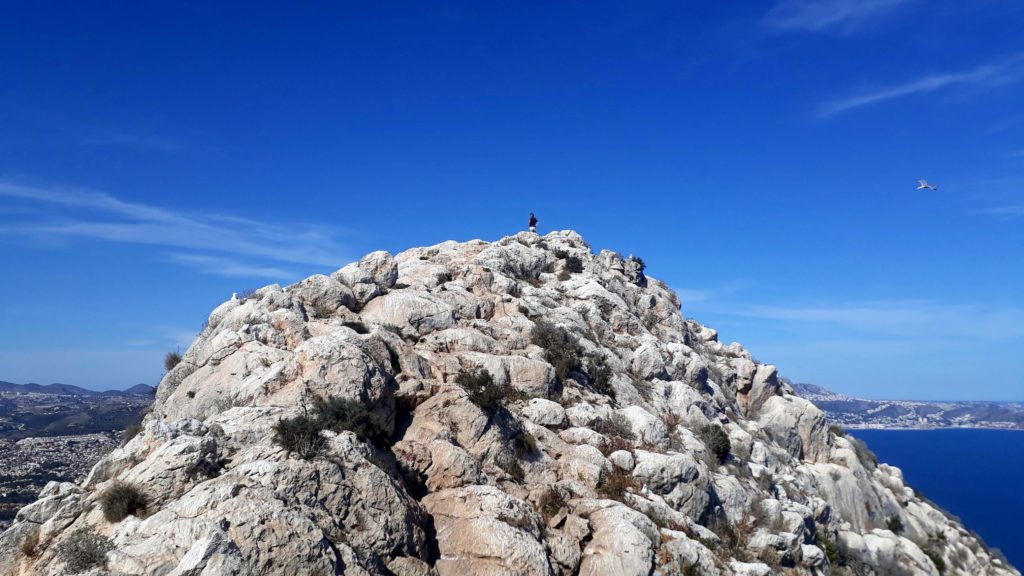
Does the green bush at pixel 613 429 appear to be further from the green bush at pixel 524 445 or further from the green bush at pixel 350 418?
the green bush at pixel 350 418

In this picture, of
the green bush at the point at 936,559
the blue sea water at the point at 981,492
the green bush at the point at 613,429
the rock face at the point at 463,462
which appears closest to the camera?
the rock face at the point at 463,462

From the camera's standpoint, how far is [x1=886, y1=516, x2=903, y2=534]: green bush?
3281cm

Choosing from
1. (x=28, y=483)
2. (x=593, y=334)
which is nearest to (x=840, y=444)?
(x=593, y=334)

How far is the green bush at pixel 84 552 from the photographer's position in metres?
11.3

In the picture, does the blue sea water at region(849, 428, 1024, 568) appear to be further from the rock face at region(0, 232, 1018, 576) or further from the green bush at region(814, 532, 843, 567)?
the rock face at region(0, 232, 1018, 576)

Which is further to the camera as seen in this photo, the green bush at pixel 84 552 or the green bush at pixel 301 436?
the green bush at pixel 301 436

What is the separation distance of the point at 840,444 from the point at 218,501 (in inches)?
1366

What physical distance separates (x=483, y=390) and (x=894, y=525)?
26.6 metres

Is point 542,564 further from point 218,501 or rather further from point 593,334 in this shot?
point 593,334

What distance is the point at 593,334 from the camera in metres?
29.3

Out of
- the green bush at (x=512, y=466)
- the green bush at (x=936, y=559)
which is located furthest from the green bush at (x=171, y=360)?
the green bush at (x=936, y=559)

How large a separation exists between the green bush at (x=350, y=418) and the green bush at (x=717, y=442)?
13.9 m

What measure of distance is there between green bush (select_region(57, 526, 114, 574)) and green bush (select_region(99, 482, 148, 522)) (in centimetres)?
52

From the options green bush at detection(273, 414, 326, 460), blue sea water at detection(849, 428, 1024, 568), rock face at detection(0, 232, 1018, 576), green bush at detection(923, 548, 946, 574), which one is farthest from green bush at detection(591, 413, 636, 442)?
blue sea water at detection(849, 428, 1024, 568)
